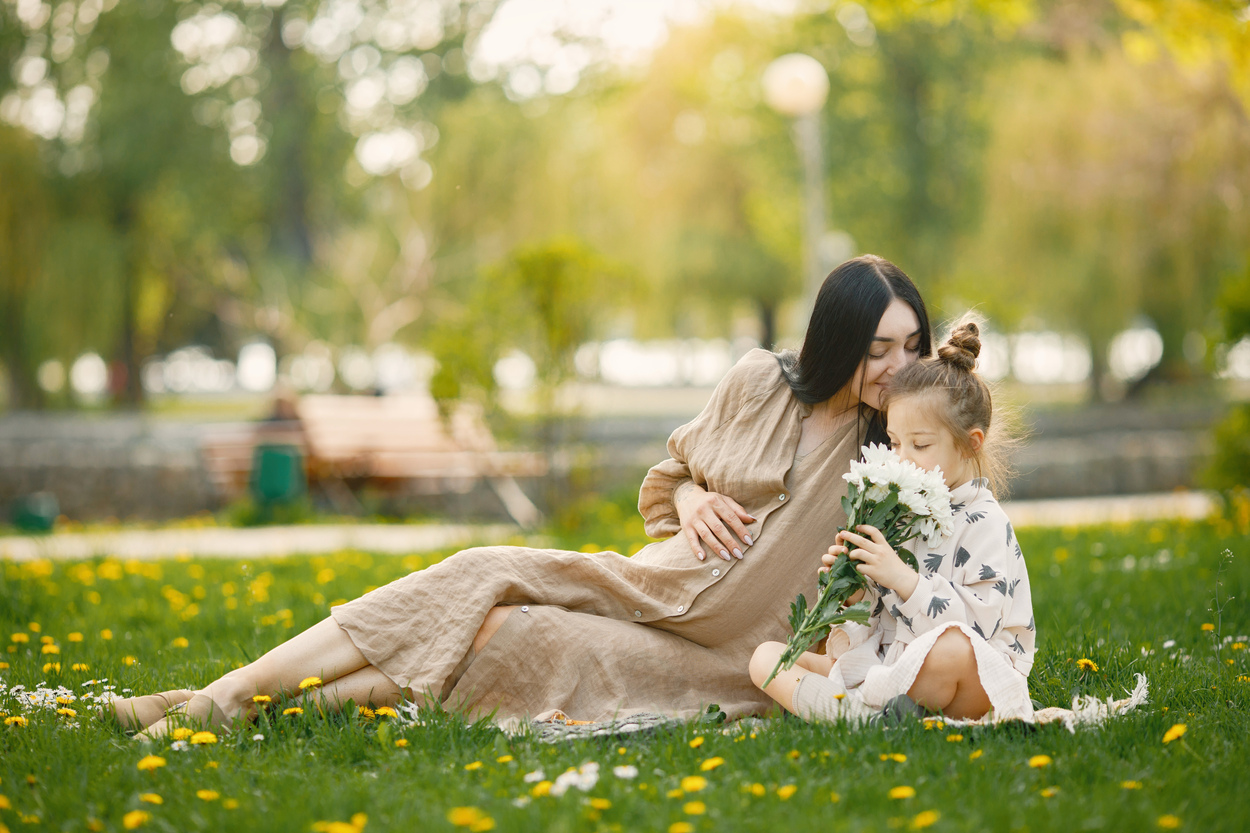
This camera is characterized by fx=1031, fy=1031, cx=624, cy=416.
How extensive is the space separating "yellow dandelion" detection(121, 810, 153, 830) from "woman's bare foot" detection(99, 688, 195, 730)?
784mm

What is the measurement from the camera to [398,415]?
1162 centimetres

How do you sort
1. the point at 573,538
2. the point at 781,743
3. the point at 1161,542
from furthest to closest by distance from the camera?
the point at 573,538 < the point at 1161,542 < the point at 781,743

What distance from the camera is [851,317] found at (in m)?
3.15

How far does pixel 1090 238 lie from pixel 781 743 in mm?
15106

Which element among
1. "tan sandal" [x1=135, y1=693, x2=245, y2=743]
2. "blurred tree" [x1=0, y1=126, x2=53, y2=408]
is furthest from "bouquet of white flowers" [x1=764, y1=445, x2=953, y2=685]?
"blurred tree" [x1=0, y1=126, x2=53, y2=408]

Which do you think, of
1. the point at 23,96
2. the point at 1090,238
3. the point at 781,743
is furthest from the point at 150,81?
the point at 781,743

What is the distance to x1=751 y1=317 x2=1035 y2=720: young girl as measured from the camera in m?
2.72

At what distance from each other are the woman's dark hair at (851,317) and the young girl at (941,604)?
0.21m

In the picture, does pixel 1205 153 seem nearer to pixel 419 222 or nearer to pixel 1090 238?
pixel 1090 238

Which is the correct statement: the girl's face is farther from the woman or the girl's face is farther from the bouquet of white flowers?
the woman

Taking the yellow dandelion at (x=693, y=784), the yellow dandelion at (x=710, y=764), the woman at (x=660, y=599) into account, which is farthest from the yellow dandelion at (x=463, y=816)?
the woman at (x=660, y=599)

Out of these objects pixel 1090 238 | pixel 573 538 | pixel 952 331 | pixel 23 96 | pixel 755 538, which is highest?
pixel 23 96

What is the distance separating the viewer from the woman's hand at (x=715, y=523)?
10.5 ft

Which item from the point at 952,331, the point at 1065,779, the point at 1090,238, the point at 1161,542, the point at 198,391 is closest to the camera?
the point at 1065,779
